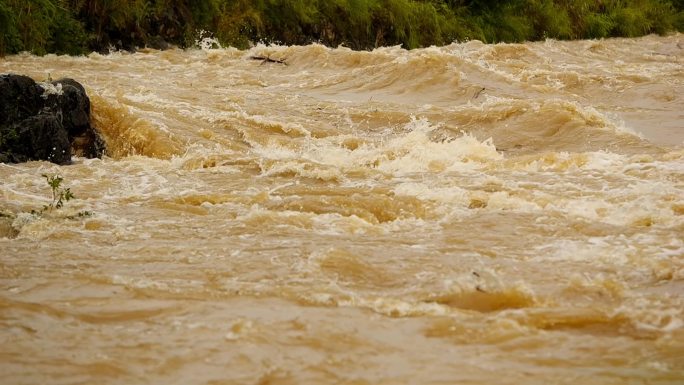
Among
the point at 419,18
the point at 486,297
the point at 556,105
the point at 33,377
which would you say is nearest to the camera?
the point at 33,377

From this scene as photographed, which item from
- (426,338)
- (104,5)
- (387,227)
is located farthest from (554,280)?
(104,5)

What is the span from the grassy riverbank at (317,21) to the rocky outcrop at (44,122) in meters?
5.75

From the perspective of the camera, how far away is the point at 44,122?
8164 mm

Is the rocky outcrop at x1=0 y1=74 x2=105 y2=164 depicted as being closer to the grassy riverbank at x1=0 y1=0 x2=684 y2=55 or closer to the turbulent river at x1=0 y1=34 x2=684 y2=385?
the turbulent river at x1=0 y1=34 x2=684 y2=385

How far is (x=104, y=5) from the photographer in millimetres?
15711

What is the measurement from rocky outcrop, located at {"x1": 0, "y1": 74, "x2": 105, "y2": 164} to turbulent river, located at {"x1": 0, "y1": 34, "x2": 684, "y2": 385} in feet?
0.87

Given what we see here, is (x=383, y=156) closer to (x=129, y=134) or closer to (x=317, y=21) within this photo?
(x=129, y=134)

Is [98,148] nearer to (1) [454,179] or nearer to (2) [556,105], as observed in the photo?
(1) [454,179]

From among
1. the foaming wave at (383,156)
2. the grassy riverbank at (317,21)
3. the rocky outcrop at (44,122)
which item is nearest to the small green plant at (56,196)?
the rocky outcrop at (44,122)

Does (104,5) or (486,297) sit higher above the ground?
(104,5)

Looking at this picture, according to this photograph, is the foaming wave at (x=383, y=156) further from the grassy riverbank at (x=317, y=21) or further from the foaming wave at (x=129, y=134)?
the grassy riverbank at (x=317, y=21)

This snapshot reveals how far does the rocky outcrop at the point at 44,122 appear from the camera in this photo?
8023mm

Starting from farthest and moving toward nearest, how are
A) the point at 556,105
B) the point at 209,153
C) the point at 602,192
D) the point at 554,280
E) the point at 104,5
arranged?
the point at 104,5
the point at 556,105
the point at 209,153
the point at 602,192
the point at 554,280

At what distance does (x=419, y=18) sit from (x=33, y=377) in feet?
63.8
